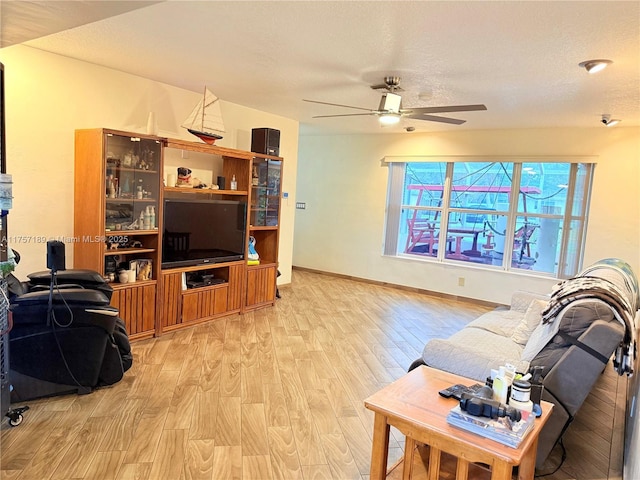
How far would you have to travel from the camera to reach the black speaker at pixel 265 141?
5002mm

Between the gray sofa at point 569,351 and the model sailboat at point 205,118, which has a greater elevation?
the model sailboat at point 205,118

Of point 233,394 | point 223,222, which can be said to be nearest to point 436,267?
point 223,222

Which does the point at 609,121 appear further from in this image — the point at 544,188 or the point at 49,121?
the point at 49,121

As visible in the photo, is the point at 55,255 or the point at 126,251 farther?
the point at 126,251

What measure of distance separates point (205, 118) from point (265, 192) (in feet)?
4.23

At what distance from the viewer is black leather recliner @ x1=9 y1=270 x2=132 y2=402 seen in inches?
106

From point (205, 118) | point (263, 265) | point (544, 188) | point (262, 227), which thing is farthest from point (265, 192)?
point (544, 188)

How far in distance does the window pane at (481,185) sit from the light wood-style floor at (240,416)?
8.50ft

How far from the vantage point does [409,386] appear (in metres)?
2.12

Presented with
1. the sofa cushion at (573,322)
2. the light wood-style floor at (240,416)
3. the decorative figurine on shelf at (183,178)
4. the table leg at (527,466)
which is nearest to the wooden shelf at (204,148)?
the decorative figurine on shelf at (183,178)

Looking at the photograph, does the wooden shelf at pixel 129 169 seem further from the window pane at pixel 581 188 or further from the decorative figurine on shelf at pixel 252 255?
the window pane at pixel 581 188

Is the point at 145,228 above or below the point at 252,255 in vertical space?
above

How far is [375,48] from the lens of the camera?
291 cm

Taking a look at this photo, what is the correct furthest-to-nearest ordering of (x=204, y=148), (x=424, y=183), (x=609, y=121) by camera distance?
(x=424, y=183) → (x=609, y=121) → (x=204, y=148)
